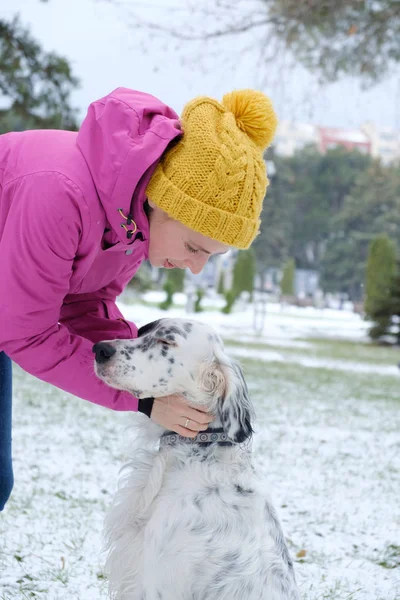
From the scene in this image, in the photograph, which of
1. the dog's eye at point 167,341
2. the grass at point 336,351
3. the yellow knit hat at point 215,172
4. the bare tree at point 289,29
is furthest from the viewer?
the grass at point 336,351

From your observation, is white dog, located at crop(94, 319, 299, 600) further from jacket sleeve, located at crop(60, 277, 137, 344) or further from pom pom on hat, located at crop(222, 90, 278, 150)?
pom pom on hat, located at crop(222, 90, 278, 150)

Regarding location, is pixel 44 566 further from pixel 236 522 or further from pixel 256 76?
pixel 256 76

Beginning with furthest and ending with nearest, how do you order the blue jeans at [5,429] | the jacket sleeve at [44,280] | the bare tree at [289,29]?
1. the bare tree at [289,29]
2. the blue jeans at [5,429]
3. the jacket sleeve at [44,280]

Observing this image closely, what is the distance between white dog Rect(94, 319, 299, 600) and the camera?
2109mm

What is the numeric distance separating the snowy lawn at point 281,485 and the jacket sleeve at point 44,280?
50 centimetres

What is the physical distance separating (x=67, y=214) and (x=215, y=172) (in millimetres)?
498

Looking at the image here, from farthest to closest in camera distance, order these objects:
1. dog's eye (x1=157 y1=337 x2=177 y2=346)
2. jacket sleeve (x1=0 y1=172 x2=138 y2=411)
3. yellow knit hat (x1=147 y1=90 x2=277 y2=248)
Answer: dog's eye (x1=157 y1=337 x2=177 y2=346) < yellow knit hat (x1=147 y1=90 x2=277 y2=248) < jacket sleeve (x1=0 y1=172 x2=138 y2=411)

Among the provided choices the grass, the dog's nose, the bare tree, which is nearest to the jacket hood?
the dog's nose

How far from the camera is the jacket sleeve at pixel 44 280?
2.06m

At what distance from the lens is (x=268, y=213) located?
45.4 m

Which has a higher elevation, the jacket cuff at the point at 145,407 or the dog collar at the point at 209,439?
the jacket cuff at the point at 145,407

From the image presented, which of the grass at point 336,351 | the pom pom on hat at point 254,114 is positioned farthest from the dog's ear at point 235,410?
the grass at point 336,351

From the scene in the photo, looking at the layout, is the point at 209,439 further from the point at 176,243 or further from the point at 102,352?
the point at 176,243

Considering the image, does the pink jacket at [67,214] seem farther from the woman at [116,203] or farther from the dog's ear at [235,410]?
the dog's ear at [235,410]
